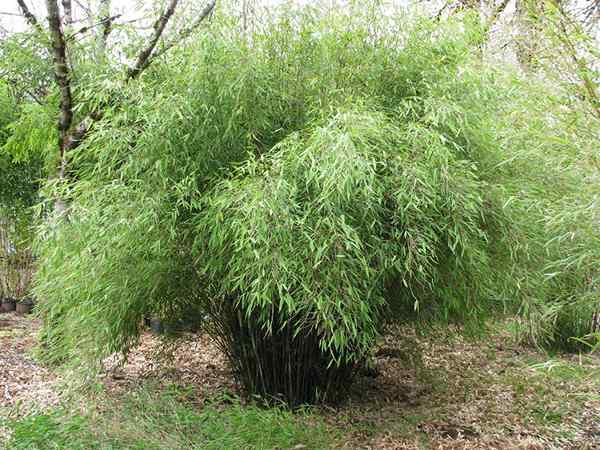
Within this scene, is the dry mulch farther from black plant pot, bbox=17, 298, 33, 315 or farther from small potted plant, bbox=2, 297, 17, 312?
small potted plant, bbox=2, 297, 17, 312

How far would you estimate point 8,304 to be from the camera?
7.80 metres

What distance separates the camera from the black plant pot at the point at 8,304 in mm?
7773

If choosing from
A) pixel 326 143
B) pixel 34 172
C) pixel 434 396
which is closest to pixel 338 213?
pixel 326 143

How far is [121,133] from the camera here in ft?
11.6

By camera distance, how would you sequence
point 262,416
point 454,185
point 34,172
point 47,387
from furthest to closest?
point 34,172
point 47,387
point 262,416
point 454,185

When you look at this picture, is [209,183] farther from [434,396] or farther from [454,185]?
[434,396]

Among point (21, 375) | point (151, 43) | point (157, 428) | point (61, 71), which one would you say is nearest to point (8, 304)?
point (21, 375)

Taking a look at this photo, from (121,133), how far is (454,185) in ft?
5.97

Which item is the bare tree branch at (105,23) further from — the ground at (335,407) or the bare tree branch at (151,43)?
the ground at (335,407)

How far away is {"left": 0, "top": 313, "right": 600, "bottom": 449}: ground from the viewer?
3.06m

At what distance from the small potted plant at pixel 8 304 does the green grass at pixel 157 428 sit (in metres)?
4.82

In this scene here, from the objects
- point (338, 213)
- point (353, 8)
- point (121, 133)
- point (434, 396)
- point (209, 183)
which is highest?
point (353, 8)

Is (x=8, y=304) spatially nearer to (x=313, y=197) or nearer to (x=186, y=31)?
(x=186, y=31)

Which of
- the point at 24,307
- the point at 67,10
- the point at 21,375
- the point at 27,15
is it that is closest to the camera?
the point at 21,375
